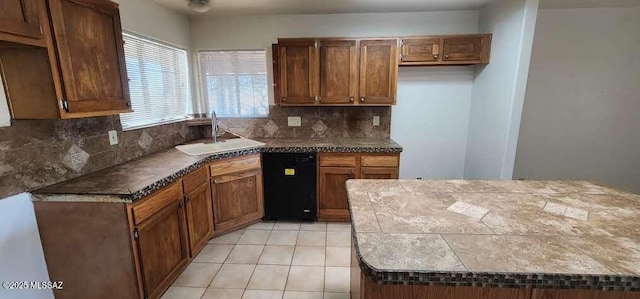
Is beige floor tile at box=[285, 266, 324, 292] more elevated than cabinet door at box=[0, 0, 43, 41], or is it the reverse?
cabinet door at box=[0, 0, 43, 41]

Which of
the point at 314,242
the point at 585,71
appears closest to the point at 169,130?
the point at 314,242

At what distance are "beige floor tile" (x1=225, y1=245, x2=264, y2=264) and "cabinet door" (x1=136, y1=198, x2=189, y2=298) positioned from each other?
379 mm

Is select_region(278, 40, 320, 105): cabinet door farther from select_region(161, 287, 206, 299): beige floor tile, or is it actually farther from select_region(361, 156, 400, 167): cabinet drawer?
select_region(161, 287, 206, 299): beige floor tile

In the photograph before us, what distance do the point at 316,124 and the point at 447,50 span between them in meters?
1.66

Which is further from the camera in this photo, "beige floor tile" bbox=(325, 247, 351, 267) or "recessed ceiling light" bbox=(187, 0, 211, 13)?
"recessed ceiling light" bbox=(187, 0, 211, 13)

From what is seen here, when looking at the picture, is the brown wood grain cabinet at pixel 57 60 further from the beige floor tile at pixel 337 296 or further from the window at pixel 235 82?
the beige floor tile at pixel 337 296

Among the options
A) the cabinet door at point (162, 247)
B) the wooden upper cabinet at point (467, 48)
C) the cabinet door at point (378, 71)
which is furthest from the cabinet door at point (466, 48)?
the cabinet door at point (162, 247)

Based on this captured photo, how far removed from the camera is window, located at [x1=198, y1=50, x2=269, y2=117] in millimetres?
3264

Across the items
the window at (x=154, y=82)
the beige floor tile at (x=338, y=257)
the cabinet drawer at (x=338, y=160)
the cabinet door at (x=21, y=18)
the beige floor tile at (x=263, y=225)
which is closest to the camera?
the cabinet door at (x=21, y=18)

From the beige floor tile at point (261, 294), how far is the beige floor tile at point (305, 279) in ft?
0.29

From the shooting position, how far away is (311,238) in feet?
8.86

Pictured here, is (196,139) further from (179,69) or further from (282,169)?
(282,169)

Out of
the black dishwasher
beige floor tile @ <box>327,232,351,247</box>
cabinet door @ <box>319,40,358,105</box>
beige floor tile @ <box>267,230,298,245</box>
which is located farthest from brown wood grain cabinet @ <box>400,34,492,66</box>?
beige floor tile @ <box>267,230,298,245</box>

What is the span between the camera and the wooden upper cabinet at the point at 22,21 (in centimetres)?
121
